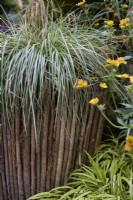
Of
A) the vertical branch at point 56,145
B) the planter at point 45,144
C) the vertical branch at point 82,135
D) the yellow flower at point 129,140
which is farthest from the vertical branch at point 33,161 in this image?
the yellow flower at point 129,140

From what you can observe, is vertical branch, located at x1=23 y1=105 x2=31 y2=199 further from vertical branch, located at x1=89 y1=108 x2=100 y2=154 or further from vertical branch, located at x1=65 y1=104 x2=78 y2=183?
vertical branch, located at x1=89 y1=108 x2=100 y2=154

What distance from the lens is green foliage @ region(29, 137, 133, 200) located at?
160cm

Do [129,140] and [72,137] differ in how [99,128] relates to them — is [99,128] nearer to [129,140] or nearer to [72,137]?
[72,137]

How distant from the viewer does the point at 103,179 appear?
1.70 m

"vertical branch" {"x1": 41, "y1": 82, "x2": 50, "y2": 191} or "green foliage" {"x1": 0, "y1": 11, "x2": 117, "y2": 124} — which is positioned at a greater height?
"green foliage" {"x1": 0, "y1": 11, "x2": 117, "y2": 124}

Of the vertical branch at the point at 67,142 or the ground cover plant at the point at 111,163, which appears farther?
the vertical branch at the point at 67,142

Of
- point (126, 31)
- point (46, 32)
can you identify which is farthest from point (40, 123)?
point (126, 31)

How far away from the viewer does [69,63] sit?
1.66m

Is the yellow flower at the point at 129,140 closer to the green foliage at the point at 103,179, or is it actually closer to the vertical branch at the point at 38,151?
the green foliage at the point at 103,179

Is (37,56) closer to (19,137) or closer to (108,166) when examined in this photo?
(19,137)

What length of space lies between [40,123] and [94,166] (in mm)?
375

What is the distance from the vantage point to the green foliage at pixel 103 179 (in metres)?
1.60

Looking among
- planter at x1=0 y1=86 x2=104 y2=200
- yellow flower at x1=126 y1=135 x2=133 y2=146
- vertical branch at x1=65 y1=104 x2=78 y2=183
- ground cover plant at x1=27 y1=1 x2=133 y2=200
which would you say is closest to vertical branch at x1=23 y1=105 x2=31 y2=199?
planter at x1=0 y1=86 x2=104 y2=200

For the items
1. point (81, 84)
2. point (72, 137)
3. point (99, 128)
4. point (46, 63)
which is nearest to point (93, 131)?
point (99, 128)
